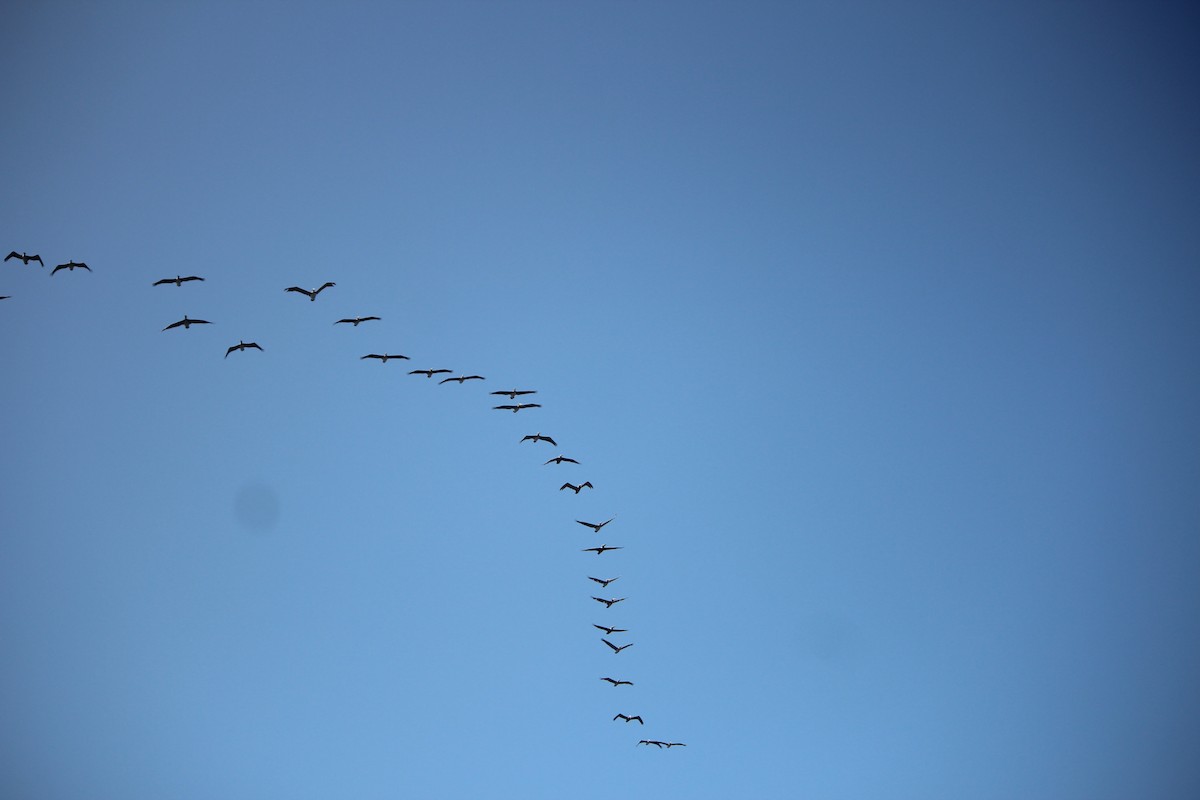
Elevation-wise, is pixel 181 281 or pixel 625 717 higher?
pixel 181 281

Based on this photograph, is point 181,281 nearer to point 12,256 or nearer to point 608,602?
point 12,256

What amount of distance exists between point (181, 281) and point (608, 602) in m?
39.7

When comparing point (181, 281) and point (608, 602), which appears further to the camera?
point (608, 602)

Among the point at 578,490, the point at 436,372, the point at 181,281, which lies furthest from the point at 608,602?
the point at 181,281

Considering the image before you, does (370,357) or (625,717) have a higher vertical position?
(370,357)

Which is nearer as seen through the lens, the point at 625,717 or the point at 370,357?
the point at 370,357

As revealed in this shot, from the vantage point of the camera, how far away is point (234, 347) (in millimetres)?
74062

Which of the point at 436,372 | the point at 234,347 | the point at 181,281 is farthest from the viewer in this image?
the point at 436,372

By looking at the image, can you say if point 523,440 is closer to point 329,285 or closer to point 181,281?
point 329,285

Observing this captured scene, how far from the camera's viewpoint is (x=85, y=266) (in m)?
70.5

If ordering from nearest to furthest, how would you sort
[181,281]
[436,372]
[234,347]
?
[181,281]
[234,347]
[436,372]

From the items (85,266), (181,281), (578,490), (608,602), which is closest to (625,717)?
(608,602)

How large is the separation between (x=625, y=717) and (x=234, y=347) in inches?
1667

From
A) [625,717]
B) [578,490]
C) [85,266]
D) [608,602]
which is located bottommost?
[625,717]
